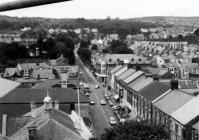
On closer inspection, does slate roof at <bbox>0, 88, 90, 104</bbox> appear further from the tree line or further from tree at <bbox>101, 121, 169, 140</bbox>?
the tree line

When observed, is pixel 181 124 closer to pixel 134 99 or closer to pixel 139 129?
pixel 139 129

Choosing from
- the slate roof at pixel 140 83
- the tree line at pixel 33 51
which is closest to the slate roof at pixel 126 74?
the slate roof at pixel 140 83

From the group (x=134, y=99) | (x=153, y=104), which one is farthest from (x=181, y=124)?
(x=134, y=99)

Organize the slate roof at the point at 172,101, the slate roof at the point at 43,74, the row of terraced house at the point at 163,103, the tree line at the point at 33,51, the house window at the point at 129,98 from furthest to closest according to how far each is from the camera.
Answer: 1. the tree line at the point at 33,51
2. the slate roof at the point at 43,74
3. the house window at the point at 129,98
4. the slate roof at the point at 172,101
5. the row of terraced house at the point at 163,103

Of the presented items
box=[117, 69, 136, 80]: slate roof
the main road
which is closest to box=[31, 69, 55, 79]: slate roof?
the main road

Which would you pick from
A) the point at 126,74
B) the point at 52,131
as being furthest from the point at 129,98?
the point at 52,131

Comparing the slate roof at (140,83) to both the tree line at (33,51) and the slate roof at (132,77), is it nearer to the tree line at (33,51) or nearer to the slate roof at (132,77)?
the slate roof at (132,77)

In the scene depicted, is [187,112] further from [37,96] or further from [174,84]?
[37,96]
